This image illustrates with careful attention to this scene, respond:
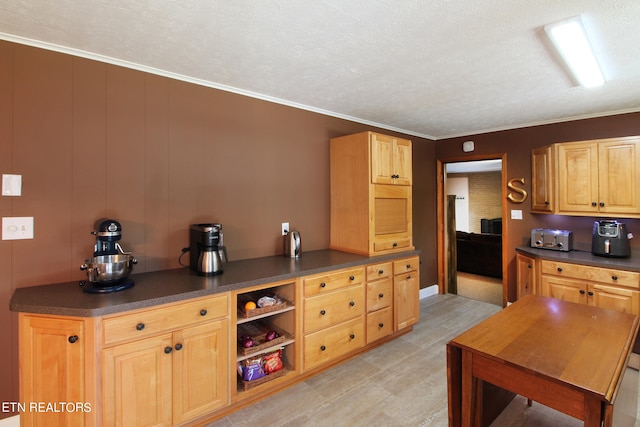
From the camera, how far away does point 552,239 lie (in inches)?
140

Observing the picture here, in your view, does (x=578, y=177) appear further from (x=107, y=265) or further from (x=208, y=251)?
(x=107, y=265)

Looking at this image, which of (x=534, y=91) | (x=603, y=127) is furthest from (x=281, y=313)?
(x=603, y=127)

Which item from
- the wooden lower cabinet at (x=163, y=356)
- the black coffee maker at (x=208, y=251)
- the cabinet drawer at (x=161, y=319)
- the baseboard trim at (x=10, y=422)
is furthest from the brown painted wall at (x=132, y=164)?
the cabinet drawer at (x=161, y=319)

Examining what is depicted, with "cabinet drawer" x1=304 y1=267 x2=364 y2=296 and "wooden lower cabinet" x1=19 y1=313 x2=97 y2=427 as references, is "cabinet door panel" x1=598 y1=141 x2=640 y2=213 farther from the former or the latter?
"wooden lower cabinet" x1=19 y1=313 x2=97 y2=427

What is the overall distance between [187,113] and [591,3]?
267 cm

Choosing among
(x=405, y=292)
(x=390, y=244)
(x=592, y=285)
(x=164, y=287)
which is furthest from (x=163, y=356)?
(x=592, y=285)

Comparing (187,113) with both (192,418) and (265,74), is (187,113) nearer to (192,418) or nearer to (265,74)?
(265,74)

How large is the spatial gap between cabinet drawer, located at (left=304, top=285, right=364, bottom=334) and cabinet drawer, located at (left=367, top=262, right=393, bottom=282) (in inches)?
6.3

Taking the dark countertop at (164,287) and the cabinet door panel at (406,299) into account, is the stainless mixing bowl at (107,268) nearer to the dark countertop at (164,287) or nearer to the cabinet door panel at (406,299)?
the dark countertop at (164,287)

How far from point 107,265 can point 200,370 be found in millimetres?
865

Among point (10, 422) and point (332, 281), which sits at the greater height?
point (332, 281)

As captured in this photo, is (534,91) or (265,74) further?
(534,91)

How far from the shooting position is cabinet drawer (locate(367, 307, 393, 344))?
2.97 m

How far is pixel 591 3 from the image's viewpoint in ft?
5.10
